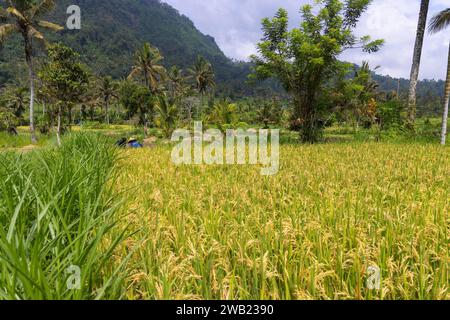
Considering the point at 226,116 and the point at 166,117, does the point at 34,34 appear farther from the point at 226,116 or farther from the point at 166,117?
the point at 226,116

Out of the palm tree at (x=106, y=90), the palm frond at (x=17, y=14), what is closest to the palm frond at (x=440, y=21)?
the palm frond at (x=17, y=14)

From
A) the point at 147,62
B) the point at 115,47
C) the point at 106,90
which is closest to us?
the point at 147,62

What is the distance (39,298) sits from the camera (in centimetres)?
118

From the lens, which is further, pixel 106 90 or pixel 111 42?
pixel 111 42

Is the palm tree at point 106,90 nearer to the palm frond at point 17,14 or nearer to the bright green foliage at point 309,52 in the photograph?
the palm frond at point 17,14

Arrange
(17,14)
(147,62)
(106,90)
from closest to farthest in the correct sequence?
1. (17,14)
2. (147,62)
3. (106,90)

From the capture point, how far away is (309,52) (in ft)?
38.0

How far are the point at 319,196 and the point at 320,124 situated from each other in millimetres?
11932

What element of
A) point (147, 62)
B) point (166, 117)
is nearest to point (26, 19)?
point (166, 117)

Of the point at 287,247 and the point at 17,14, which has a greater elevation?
the point at 17,14

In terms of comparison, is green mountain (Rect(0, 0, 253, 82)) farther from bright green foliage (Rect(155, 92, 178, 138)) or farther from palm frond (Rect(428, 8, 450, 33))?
palm frond (Rect(428, 8, 450, 33))

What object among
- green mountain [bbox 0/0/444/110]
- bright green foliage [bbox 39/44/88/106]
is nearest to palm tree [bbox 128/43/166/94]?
bright green foliage [bbox 39/44/88/106]

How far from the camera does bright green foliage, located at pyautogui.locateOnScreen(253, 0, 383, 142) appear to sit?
12.1m

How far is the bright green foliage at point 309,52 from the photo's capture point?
1214 cm
